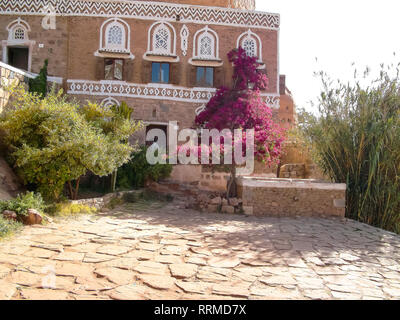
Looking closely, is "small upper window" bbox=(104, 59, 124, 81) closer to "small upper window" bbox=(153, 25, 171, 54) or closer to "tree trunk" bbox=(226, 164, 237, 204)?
"small upper window" bbox=(153, 25, 171, 54)

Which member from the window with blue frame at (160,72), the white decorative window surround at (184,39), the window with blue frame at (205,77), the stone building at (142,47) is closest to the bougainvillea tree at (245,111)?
the stone building at (142,47)

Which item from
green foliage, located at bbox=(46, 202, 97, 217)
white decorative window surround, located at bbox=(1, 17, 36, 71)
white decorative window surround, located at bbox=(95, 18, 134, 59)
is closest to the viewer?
green foliage, located at bbox=(46, 202, 97, 217)

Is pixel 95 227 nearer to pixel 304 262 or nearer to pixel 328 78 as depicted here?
pixel 304 262

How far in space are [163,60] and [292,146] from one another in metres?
6.91

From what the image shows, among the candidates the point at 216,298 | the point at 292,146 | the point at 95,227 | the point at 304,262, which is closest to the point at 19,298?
the point at 216,298

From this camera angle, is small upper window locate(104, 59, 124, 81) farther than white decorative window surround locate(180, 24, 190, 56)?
No

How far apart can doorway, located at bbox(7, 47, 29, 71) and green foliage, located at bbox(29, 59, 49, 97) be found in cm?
225

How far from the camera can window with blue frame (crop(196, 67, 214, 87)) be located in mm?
14287

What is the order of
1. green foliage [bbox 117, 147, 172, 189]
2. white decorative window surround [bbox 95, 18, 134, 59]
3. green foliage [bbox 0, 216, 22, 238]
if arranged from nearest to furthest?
green foliage [bbox 0, 216, 22, 238] → green foliage [bbox 117, 147, 172, 189] → white decorative window surround [bbox 95, 18, 134, 59]

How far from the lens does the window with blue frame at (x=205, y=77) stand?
14287 mm

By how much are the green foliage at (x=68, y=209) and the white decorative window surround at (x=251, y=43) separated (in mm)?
10809

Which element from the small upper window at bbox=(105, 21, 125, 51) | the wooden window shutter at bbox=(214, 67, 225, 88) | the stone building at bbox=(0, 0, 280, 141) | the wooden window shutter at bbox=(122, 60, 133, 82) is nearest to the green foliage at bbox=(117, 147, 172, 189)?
the stone building at bbox=(0, 0, 280, 141)
